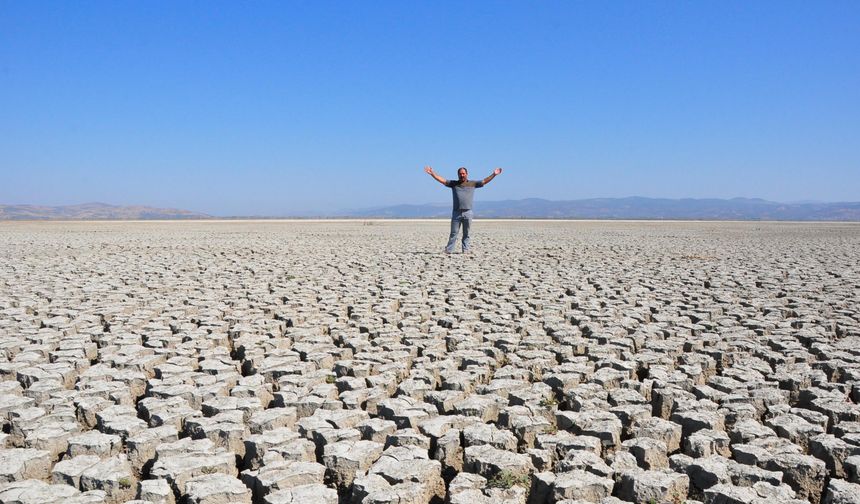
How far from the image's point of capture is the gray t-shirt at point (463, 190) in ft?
32.8

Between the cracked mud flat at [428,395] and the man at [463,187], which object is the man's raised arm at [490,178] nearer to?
the man at [463,187]

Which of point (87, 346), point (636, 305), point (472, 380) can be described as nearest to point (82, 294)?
point (87, 346)

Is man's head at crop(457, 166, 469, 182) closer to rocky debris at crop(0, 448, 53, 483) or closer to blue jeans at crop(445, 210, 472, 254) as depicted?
blue jeans at crop(445, 210, 472, 254)

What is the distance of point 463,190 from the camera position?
10.1m

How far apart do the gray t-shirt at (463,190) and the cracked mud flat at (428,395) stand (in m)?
3.41

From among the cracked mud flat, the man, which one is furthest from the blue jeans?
the cracked mud flat

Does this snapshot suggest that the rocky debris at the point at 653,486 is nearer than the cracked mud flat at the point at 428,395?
Yes

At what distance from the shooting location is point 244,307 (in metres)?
5.77

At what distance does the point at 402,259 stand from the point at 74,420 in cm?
775

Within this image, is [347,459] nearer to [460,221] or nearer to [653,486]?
[653,486]

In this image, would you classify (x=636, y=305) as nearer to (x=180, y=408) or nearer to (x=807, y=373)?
(x=807, y=373)

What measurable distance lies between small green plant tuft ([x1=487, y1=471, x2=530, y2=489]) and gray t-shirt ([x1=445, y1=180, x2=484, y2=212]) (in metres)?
7.83

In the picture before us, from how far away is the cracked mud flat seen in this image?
2.28 meters

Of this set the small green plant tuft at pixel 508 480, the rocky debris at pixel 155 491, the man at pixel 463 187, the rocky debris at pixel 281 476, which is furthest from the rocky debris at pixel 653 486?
the man at pixel 463 187
